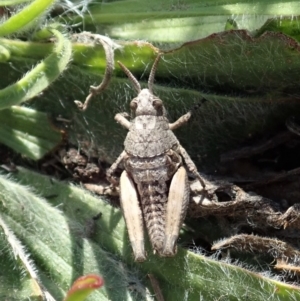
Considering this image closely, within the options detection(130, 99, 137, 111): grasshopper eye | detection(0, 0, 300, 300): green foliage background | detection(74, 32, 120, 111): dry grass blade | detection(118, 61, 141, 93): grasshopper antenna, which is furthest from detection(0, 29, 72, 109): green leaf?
detection(130, 99, 137, 111): grasshopper eye

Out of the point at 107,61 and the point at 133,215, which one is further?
the point at 107,61

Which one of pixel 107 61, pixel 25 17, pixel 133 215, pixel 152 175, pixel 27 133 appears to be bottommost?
pixel 133 215

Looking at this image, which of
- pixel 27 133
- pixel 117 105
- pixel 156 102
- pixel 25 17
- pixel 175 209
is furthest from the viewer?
pixel 27 133

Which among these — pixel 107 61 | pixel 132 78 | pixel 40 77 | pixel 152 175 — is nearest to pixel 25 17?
pixel 40 77

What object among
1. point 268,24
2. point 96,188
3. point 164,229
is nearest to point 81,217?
point 96,188

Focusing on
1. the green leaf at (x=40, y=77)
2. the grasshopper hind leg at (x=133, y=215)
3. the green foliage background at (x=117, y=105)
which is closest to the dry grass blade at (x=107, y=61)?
the green foliage background at (x=117, y=105)

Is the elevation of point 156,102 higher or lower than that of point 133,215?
higher

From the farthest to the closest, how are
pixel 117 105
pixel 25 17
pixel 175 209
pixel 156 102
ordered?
pixel 117 105 < pixel 156 102 < pixel 25 17 < pixel 175 209

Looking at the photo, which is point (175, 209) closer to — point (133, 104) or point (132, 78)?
point (133, 104)
